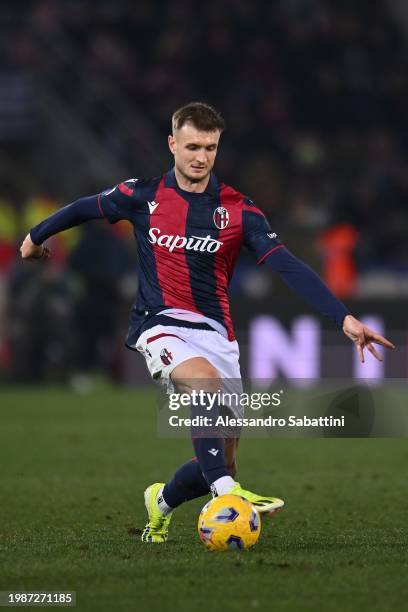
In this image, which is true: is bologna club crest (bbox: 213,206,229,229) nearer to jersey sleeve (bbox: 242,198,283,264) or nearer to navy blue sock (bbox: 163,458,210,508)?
jersey sleeve (bbox: 242,198,283,264)

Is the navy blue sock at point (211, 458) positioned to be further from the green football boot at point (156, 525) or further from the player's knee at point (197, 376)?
the green football boot at point (156, 525)

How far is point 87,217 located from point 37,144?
15.2 metres

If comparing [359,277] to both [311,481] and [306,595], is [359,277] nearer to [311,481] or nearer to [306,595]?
[311,481]

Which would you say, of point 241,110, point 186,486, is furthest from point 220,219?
point 241,110

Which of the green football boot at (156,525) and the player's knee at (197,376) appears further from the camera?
the green football boot at (156,525)

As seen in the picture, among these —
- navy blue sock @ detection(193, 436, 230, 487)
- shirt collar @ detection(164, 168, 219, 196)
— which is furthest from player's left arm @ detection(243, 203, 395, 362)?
navy blue sock @ detection(193, 436, 230, 487)

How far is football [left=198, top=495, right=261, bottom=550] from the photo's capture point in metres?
5.47

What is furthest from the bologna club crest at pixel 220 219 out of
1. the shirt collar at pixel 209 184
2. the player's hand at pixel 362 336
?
the player's hand at pixel 362 336

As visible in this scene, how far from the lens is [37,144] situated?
21.0 metres

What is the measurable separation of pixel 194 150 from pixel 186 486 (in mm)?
1500

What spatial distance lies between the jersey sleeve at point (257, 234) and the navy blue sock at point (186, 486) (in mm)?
973

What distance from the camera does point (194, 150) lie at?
5.85 metres

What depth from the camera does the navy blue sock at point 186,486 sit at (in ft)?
19.3

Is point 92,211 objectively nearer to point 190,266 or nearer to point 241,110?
point 190,266
